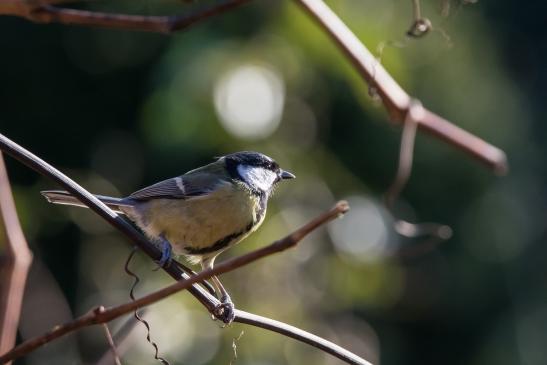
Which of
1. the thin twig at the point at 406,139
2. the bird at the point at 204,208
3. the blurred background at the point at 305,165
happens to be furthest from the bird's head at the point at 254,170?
the thin twig at the point at 406,139

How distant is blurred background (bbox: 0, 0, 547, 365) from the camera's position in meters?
3.45

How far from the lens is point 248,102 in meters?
3.42

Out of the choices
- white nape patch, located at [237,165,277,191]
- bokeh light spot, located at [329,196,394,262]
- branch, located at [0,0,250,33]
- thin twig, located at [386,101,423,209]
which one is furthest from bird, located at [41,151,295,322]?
branch, located at [0,0,250,33]

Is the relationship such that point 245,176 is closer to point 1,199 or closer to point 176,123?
point 176,123

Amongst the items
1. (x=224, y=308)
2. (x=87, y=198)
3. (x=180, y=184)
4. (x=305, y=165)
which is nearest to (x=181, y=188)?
(x=180, y=184)

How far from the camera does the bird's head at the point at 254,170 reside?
2.77 metres

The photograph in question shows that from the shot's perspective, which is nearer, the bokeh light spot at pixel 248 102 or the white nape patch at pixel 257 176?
the white nape patch at pixel 257 176

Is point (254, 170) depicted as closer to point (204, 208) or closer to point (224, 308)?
point (204, 208)

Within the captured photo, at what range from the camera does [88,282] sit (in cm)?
396

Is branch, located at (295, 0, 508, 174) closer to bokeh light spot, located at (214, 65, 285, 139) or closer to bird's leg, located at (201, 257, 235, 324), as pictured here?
bird's leg, located at (201, 257, 235, 324)

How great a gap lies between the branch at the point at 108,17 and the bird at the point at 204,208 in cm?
125

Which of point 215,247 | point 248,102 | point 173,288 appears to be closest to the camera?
point 173,288

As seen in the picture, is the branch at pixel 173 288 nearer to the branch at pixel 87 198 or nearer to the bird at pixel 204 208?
the branch at pixel 87 198

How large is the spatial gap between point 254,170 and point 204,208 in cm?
33
